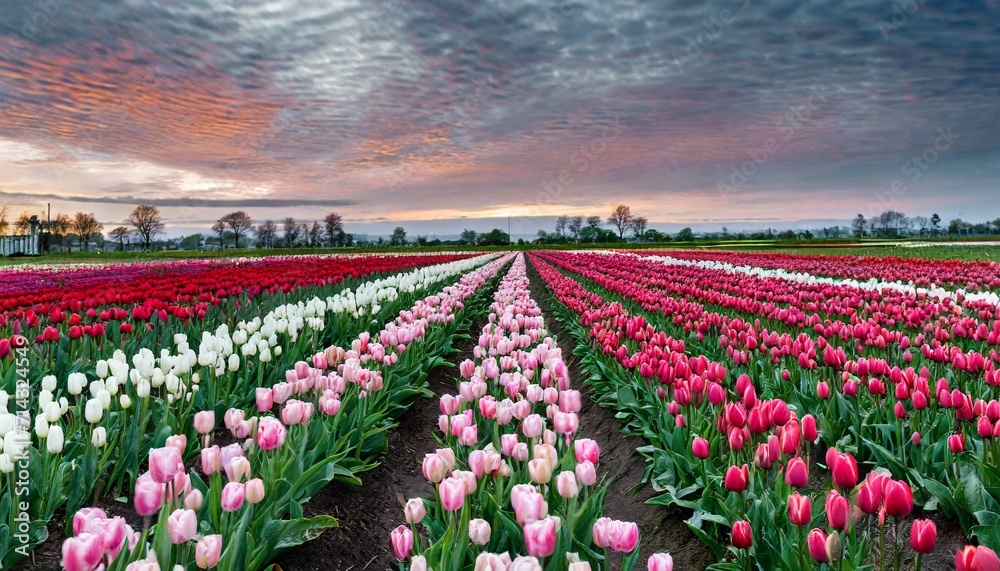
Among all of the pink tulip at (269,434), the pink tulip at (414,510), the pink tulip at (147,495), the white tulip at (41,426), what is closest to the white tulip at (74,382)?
the white tulip at (41,426)

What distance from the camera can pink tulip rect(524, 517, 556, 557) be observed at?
70.8 inches

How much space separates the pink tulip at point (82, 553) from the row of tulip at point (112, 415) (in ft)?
3.69

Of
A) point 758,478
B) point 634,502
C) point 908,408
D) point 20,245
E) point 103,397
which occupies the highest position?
point 20,245

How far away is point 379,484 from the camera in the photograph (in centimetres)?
412

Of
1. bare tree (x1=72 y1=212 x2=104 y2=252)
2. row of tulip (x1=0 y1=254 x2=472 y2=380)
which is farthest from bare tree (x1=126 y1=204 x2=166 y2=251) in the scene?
row of tulip (x1=0 y1=254 x2=472 y2=380)

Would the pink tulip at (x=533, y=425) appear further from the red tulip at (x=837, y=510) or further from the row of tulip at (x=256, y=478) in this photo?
the red tulip at (x=837, y=510)

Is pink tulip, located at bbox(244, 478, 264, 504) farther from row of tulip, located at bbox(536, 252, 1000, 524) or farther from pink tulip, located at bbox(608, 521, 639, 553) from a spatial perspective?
row of tulip, located at bbox(536, 252, 1000, 524)

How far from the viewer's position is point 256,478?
2289 millimetres

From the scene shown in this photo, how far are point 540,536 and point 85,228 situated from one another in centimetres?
10327

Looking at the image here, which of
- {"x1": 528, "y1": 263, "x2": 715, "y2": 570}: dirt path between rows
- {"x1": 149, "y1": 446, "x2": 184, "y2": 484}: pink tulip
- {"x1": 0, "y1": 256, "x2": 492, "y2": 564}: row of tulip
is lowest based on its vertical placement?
{"x1": 528, "y1": 263, "x2": 715, "y2": 570}: dirt path between rows

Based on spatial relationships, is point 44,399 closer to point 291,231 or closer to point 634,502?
point 634,502

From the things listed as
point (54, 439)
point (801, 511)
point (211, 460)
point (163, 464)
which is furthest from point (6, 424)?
point (801, 511)

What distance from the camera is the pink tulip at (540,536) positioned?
1.80 m

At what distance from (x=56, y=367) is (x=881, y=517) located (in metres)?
5.71
